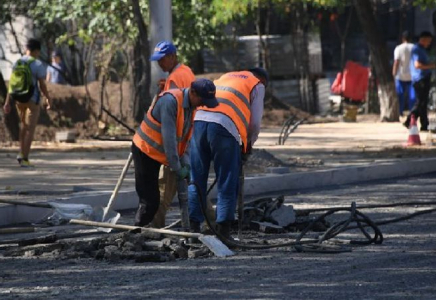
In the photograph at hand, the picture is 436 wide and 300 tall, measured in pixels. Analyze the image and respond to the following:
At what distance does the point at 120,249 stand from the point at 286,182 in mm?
6238

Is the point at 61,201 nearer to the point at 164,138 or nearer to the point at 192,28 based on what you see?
the point at 164,138

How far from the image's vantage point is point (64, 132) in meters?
22.2

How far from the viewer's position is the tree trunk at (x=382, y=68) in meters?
26.4

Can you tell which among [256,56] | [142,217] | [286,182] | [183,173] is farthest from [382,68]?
[183,173]

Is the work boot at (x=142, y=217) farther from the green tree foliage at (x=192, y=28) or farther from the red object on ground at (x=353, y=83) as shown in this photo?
the red object on ground at (x=353, y=83)

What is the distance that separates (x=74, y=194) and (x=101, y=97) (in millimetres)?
9895

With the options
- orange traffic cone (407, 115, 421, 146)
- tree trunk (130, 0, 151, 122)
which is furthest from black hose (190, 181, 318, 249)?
tree trunk (130, 0, 151, 122)

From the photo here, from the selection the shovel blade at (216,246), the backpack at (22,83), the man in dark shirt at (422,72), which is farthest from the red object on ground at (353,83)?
the shovel blade at (216,246)

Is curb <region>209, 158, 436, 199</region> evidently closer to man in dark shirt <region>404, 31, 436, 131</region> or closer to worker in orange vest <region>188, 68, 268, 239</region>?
worker in orange vest <region>188, 68, 268, 239</region>

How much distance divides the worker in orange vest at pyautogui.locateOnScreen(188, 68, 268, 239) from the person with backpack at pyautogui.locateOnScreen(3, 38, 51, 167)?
6.55 metres

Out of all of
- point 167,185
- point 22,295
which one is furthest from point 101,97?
point 22,295

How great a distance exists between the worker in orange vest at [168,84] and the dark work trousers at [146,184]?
44cm

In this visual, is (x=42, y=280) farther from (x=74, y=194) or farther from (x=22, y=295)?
(x=74, y=194)

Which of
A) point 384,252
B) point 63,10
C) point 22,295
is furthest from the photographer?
point 63,10
